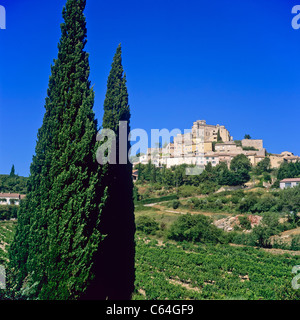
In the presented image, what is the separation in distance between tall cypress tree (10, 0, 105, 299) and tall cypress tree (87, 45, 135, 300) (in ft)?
2.66

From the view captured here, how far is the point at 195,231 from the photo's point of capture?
1187 inches

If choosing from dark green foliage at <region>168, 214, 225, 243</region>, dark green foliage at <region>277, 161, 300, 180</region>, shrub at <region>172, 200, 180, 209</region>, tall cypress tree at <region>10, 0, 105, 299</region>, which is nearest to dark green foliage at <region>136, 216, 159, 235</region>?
dark green foliage at <region>168, 214, 225, 243</region>

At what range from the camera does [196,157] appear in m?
74.5

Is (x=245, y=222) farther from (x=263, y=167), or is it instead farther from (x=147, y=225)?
(x=263, y=167)

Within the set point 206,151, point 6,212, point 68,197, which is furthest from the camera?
point 206,151

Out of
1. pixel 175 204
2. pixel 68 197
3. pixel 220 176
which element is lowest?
pixel 175 204

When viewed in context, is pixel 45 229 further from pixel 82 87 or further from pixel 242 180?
pixel 242 180

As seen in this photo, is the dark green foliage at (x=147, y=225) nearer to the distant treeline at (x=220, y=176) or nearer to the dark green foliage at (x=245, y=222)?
the dark green foliage at (x=245, y=222)

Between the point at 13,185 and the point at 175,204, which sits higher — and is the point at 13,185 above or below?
above

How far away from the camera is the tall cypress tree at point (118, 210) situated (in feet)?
28.8

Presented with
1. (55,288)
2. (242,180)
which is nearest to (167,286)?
(55,288)

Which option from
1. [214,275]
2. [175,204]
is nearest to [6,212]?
[175,204]

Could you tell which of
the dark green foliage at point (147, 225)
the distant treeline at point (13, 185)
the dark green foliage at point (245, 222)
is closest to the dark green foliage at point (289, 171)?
the dark green foliage at point (245, 222)

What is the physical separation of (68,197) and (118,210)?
437cm
